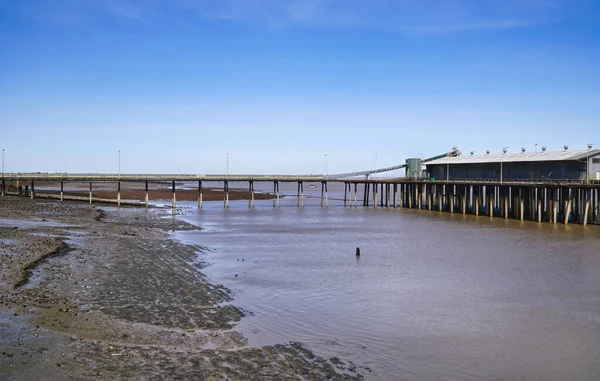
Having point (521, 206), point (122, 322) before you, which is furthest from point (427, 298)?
point (521, 206)

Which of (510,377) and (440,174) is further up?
(440,174)

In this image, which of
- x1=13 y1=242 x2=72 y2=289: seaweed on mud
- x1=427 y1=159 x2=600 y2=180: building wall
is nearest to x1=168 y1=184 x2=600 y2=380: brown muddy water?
x1=13 y1=242 x2=72 y2=289: seaweed on mud

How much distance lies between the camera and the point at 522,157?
6819cm

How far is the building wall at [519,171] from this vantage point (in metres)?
58.7

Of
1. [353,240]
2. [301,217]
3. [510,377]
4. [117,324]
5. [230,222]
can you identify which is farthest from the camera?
[301,217]

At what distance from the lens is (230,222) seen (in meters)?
59.5

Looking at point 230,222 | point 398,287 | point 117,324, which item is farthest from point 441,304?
point 230,222

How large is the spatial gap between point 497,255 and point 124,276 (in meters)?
24.0

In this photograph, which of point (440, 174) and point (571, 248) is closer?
point (571, 248)

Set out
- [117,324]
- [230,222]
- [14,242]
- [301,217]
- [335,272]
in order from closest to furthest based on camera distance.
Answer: [117,324] < [335,272] < [14,242] < [230,222] < [301,217]

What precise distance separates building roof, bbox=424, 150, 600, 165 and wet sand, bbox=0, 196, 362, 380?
44533 millimetres

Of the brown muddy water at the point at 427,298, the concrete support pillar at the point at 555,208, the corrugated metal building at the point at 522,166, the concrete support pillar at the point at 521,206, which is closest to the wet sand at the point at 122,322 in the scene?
the brown muddy water at the point at 427,298

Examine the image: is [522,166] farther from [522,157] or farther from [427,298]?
[427,298]

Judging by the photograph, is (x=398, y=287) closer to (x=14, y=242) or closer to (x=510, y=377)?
(x=510, y=377)
